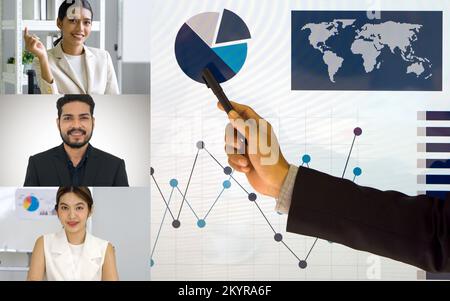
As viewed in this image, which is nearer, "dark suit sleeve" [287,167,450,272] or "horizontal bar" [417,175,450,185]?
"dark suit sleeve" [287,167,450,272]

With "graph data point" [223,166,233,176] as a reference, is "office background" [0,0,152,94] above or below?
above

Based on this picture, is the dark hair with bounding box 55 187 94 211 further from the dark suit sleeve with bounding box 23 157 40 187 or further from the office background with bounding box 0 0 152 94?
the office background with bounding box 0 0 152 94

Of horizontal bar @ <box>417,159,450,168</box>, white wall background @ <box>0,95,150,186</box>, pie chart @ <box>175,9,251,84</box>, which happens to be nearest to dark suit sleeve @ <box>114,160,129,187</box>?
white wall background @ <box>0,95,150,186</box>

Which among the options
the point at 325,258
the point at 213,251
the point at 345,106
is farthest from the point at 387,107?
the point at 213,251

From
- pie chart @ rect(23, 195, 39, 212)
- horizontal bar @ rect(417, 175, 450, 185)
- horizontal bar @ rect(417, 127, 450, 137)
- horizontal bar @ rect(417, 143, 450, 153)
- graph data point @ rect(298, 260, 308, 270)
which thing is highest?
horizontal bar @ rect(417, 127, 450, 137)

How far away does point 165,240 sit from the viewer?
178cm

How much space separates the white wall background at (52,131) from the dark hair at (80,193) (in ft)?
0.27

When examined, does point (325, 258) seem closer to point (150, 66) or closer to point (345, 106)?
point (345, 106)

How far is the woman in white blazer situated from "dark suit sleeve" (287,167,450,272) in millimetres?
536

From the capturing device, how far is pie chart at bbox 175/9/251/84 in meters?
1.78

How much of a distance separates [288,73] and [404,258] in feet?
1.62

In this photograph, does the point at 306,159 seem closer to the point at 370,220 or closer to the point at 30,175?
the point at 370,220

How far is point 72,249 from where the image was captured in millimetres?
1807

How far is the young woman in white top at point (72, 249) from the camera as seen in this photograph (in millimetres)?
1795
